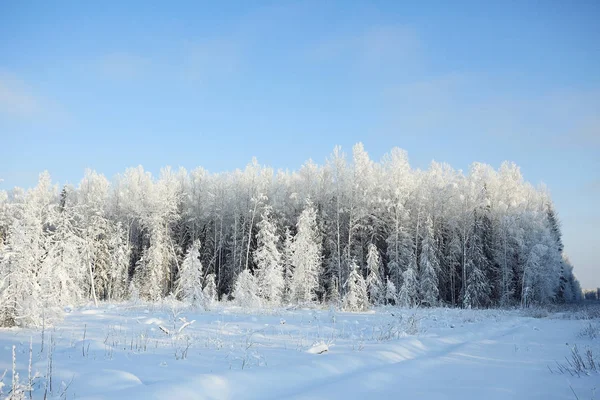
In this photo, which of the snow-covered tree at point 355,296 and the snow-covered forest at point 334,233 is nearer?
the snow-covered tree at point 355,296

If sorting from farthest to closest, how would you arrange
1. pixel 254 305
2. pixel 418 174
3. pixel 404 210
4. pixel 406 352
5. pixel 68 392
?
1. pixel 418 174
2. pixel 404 210
3. pixel 254 305
4. pixel 406 352
5. pixel 68 392

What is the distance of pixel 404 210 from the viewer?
35.0m

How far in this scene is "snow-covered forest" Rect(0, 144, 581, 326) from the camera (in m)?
32.0

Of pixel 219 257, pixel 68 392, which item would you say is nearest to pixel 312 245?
pixel 219 257

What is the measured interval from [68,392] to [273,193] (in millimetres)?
36185

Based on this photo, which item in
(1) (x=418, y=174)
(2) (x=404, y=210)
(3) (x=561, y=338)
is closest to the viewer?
(3) (x=561, y=338)

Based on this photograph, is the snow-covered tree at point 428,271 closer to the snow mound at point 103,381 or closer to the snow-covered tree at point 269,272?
the snow-covered tree at point 269,272

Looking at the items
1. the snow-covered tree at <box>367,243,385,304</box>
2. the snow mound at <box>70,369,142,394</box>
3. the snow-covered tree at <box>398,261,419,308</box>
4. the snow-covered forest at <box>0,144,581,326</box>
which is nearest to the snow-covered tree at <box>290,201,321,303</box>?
the snow-covered forest at <box>0,144,581,326</box>

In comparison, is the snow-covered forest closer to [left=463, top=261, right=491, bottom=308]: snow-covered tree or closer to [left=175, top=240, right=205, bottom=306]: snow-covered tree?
[left=463, top=261, right=491, bottom=308]: snow-covered tree

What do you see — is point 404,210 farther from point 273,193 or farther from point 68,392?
point 68,392

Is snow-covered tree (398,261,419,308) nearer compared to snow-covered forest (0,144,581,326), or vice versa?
snow-covered tree (398,261,419,308)

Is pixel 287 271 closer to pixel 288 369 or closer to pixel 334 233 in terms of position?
pixel 334 233

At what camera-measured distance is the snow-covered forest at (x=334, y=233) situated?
32031mm

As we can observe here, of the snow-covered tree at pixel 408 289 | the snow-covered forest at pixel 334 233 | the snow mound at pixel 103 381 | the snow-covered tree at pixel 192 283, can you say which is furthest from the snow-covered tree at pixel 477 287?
the snow mound at pixel 103 381
